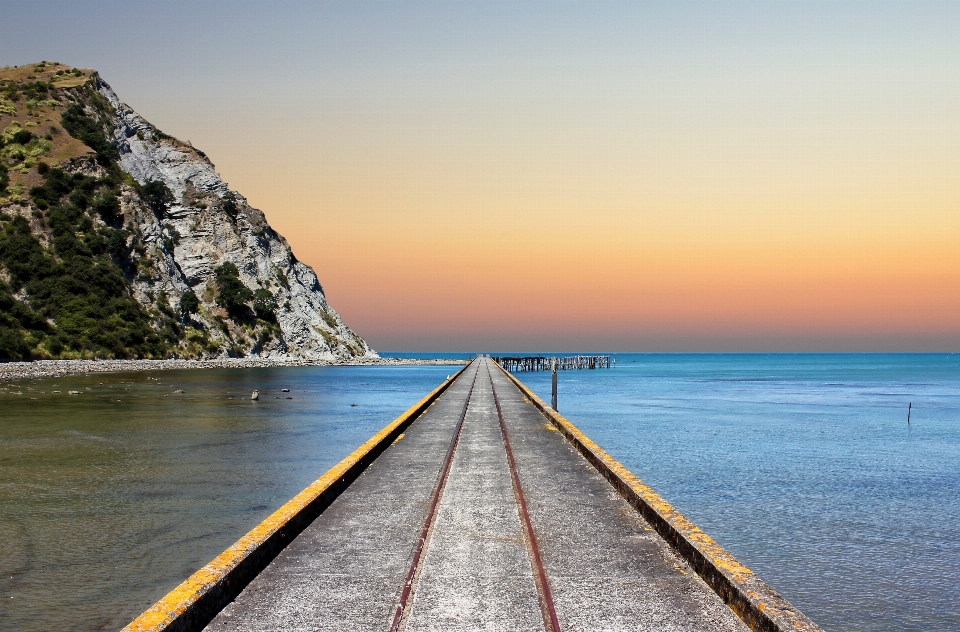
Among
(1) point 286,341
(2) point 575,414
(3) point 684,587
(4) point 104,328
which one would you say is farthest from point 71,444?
(1) point 286,341

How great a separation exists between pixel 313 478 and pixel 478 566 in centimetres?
1072

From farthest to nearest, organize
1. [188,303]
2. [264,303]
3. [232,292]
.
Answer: [264,303], [232,292], [188,303]

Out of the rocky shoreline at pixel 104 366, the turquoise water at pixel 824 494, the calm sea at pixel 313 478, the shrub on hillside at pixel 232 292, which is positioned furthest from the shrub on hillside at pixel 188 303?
the turquoise water at pixel 824 494

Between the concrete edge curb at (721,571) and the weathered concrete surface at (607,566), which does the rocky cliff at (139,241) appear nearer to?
the weathered concrete surface at (607,566)

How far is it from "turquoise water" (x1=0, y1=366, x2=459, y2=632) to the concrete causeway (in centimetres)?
254

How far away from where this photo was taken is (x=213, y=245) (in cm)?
9719

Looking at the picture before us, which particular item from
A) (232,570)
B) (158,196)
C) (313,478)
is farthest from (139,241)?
(232,570)

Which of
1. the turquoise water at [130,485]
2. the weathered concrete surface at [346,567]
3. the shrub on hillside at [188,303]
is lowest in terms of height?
the turquoise water at [130,485]

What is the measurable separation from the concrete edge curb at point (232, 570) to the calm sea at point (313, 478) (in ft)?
6.40

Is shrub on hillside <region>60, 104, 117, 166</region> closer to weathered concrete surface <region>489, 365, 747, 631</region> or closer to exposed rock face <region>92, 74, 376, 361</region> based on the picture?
exposed rock face <region>92, 74, 376, 361</region>

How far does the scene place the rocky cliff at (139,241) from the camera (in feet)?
222

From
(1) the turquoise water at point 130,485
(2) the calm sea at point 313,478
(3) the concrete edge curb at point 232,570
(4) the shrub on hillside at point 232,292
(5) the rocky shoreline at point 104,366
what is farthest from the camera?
(4) the shrub on hillside at point 232,292

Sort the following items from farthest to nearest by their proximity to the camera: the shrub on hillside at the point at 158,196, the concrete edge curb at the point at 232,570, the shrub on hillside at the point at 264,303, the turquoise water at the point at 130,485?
the shrub on hillside at the point at 264,303 < the shrub on hillside at the point at 158,196 < the turquoise water at the point at 130,485 < the concrete edge curb at the point at 232,570

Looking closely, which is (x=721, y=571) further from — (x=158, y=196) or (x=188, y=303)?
(x=158, y=196)
